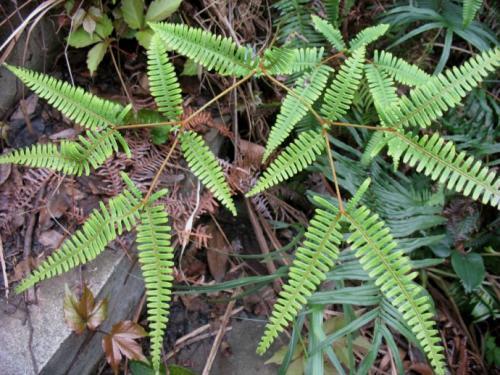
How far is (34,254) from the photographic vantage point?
1.80 meters

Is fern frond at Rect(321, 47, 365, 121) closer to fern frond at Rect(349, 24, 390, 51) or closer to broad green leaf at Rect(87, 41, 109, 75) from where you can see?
fern frond at Rect(349, 24, 390, 51)

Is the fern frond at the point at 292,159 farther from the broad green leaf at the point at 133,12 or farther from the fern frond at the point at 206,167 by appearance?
the broad green leaf at the point at 133,12

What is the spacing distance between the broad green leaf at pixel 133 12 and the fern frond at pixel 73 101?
524 millimetres

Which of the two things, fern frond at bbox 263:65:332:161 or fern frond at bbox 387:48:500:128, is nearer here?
fern frond at bbox 387:48:500:128

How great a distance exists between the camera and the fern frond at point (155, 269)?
1.31 meters

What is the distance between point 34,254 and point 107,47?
912mm

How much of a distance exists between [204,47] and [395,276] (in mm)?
965

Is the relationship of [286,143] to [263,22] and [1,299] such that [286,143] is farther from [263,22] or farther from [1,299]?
[1,299]

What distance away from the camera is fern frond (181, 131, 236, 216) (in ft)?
A: 4.89

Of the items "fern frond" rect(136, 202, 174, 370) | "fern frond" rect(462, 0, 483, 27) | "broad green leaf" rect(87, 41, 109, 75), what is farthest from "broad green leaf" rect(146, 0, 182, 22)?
"fern frond" rect(462, 0, 483, 27)

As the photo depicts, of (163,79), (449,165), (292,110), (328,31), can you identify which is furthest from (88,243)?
(328,31)

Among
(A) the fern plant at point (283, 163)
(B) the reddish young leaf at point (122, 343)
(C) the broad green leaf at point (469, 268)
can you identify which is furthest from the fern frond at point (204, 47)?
(C) the broad green leaf at point (469, 268)

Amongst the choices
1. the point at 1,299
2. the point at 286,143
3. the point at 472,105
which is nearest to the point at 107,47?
the point at 286,143

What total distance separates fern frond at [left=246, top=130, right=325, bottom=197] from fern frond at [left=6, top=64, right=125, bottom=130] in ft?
1.74
